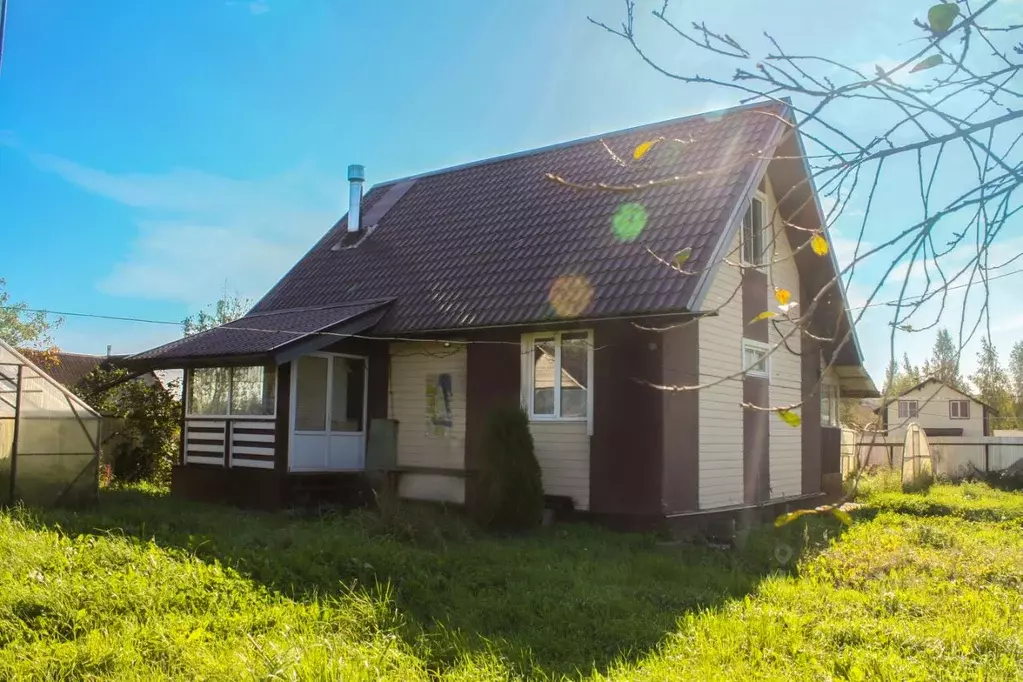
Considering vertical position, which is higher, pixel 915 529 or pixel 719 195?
pixel 719 195

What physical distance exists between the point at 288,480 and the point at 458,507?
2.76 meters

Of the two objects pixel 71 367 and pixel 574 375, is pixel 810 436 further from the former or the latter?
pixel 71 367

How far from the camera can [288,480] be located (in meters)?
13.6

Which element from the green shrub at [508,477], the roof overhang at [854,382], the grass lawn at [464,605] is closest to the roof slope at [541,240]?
the green shrub at [508,477]

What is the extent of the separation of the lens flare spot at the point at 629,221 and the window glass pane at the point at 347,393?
16.4 ft

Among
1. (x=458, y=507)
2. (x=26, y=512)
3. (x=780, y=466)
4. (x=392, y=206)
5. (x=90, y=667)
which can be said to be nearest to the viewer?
(x=90, y=667)

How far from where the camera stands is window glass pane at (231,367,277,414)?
14.3m

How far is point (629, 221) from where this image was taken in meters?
13.7

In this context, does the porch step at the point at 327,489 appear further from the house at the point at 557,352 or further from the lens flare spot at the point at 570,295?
the lens flare spot at the point at 570,295

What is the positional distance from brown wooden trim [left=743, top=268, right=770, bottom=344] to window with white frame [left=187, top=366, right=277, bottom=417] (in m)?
7.90

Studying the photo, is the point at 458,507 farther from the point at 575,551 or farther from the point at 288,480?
the point at 575,551

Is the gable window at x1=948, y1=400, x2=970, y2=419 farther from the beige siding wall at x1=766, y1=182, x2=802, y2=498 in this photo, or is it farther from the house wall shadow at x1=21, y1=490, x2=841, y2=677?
the house wall shadow at x1=21, y1=490, x2=841, y2=677

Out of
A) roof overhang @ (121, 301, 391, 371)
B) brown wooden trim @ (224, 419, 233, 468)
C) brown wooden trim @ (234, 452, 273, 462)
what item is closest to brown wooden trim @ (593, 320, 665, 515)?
roof overhang @ (121, 301, 391, 371)

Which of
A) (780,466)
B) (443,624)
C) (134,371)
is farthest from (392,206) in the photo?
(443,624)
